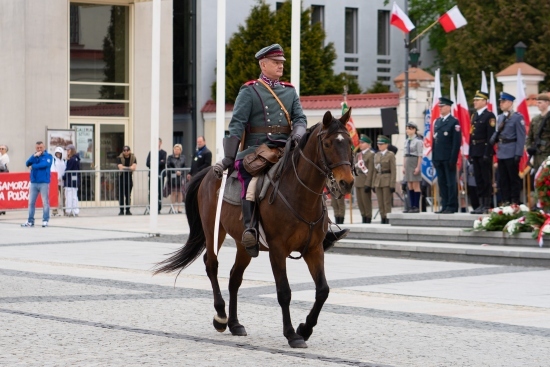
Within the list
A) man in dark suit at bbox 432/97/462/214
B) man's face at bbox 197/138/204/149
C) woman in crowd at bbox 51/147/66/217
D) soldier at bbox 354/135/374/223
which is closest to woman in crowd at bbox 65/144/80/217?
woman in crowd at bbox 51/147/66/217

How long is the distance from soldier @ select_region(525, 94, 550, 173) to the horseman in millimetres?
9745

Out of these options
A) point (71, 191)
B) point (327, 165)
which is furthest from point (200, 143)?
point (327, 165)

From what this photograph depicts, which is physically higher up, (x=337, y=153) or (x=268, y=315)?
(x=337, y=153)

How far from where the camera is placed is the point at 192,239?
37.6 feet

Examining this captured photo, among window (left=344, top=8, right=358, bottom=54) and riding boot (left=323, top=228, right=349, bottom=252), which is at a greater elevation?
window (left=344, top=8, right=358, bottom=54)

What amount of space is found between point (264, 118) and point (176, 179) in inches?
870

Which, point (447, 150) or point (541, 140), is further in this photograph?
point (447, 150)

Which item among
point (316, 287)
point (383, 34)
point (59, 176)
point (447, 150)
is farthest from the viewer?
point (383, 34)

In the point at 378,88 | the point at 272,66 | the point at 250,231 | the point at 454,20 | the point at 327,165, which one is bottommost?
the point at 250,231

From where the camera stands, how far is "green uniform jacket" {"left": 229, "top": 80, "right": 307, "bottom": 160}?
33.6 feet

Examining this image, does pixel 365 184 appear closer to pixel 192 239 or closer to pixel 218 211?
pixel 192 239

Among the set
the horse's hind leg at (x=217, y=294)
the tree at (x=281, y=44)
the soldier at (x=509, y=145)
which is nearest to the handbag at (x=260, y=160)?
the horse's hind leg at (x=217, y=294)

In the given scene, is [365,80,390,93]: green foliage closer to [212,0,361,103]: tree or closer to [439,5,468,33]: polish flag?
[212,0,361,103]: tree

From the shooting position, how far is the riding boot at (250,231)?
32.5 feet
